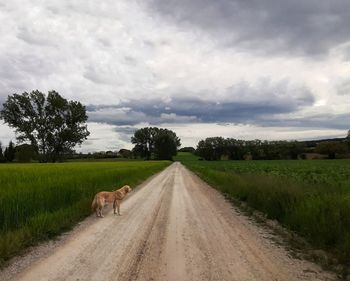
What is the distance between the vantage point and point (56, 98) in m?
77.8

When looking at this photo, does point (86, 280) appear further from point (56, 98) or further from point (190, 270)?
point (56, 98)

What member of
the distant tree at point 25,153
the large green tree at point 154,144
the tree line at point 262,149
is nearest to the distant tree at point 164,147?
the large green tree at point 154,144

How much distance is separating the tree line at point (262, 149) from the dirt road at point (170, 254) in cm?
12499

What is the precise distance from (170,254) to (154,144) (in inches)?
6222

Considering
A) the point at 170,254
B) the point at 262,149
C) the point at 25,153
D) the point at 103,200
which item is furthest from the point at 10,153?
the point at 170,254

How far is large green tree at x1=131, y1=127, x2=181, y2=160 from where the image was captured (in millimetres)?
163000

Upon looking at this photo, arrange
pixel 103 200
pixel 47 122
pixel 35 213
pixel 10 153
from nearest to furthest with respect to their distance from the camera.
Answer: pixel 35 213 < pixel 103 200 < pixel 47 122 < pixel 10 153

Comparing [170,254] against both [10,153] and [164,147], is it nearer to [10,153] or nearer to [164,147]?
[10,153]

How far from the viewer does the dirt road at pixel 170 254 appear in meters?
6.39

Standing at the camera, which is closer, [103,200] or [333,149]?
[103,200]

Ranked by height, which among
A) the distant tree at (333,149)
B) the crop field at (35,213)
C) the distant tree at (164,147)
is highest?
the distant tree at (164,147)

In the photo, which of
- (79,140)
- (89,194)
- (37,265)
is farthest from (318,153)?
(37,265)

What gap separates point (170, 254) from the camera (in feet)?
25.3

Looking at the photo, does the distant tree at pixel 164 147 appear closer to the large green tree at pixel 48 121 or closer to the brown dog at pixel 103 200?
the large green tree at pixel 48 121
